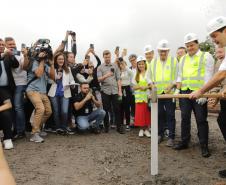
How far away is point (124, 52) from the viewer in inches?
321

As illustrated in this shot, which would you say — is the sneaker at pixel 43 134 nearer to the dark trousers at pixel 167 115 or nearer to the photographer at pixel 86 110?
the photographer at pixel 86 110

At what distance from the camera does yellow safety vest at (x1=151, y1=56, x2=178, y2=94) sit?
5977mm

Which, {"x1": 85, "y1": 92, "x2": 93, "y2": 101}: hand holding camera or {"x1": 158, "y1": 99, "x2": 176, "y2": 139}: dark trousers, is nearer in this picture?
{"x1": 158, "y1": 99, "x2": 176, "y2": 139}: dark trousers

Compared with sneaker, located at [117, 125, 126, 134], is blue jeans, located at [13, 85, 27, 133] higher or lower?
higher

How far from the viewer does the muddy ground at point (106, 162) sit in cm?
411

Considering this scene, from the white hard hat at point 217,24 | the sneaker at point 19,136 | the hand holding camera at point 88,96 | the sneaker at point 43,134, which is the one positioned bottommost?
the sneaker at point 43,134

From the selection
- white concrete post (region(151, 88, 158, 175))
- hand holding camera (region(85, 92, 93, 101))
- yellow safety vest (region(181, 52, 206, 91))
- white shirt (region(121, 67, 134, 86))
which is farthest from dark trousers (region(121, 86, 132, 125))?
white concrete post (region(151, 88, 158, 175))

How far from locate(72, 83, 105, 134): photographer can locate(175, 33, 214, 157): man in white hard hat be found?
2149 millimetres

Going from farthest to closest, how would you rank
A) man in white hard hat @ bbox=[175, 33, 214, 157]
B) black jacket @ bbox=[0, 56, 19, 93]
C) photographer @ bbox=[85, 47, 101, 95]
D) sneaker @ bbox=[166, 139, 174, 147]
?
1. photographer @ bbox=[85, 47, 101, 95]
2. black jacket @ bbox=[0, 56, 19, 93]
3. sneaker @ bbox=[166, 139, 174, 147]
4. man in white hard hat @ bbox=[175, 33, 214, 157]

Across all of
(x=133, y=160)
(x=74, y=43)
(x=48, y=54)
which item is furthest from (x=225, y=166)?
(x=74, y=43)

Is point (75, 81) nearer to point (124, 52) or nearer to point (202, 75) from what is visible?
point (124, 52)

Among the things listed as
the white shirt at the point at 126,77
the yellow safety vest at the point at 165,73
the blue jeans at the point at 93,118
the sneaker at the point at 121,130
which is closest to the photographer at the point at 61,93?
the blue jeans at the point at 93,118

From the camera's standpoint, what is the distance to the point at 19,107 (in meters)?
6.14

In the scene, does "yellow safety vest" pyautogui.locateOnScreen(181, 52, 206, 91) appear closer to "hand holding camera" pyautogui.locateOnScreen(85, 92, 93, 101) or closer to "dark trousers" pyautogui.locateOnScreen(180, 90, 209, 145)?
"dark trousers" pyautogui.locateOnScreen(180, 90, 209, 145)
